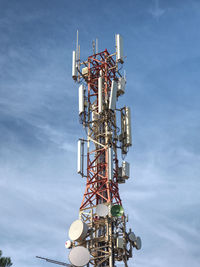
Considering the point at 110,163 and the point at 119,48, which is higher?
the point at 119,48

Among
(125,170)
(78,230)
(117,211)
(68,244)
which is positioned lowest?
(68,244)

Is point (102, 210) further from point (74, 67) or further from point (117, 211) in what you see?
point (74, 67)

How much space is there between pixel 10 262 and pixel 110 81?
2109cm

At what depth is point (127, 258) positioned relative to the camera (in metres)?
39.1

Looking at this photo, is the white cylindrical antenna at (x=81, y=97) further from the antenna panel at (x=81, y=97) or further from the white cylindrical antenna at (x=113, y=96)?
the white cylindrical antenna at (x=113, y=96)

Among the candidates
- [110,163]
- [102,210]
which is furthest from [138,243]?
[110,163]

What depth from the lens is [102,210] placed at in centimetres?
3919

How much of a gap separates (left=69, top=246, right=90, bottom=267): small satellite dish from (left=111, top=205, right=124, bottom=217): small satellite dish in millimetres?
3989

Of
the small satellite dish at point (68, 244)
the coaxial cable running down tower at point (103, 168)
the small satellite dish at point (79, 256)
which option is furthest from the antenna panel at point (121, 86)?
the small satellite dish at point (79, 256)

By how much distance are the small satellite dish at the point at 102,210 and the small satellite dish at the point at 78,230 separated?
5.29 feet

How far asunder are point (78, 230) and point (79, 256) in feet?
8.73

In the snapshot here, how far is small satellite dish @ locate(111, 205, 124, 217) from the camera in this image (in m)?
38.8

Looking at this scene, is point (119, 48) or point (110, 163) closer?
point (110, 163)

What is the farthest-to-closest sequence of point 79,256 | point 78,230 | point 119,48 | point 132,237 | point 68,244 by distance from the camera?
point 119,48
point 132,237
point 68,244
point 78,230
point 79,256
